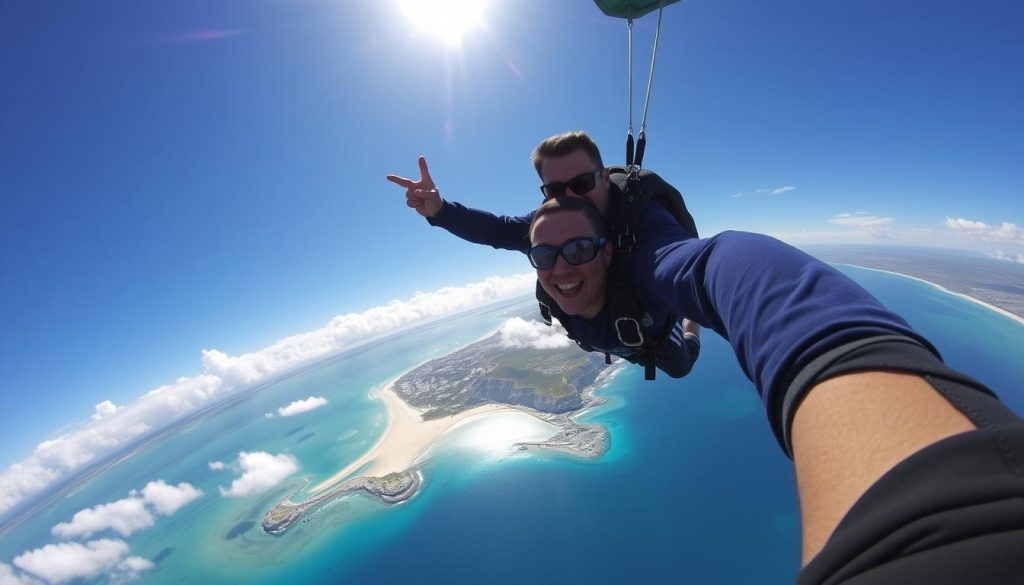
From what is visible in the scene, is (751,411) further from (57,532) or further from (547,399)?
(57,532)

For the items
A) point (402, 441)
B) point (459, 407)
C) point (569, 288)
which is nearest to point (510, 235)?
point (569, 288)

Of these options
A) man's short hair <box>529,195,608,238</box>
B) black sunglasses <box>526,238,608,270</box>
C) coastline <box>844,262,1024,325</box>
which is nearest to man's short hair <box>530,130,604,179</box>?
man's short hair <box>529,195,608,238</box>

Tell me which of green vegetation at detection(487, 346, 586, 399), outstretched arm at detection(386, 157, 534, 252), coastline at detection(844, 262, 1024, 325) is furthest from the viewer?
coastline at detection(844, 262, 1024, 325)

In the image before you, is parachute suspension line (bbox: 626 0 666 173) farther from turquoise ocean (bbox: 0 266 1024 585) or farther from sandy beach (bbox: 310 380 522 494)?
sandy beach (bbox: 310 380 522 494)

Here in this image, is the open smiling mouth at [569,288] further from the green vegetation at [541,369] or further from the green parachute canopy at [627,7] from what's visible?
the green vegetation at [541,369]

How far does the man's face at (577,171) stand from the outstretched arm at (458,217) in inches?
43.3

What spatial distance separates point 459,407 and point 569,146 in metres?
73.7

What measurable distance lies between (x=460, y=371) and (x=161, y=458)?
374 feet

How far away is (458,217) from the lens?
4.05 m

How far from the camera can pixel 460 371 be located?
96250 mm

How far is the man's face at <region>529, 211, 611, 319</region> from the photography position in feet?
8.80

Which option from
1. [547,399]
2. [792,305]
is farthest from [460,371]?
[792,305]

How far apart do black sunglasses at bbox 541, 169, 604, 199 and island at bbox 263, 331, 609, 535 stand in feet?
152

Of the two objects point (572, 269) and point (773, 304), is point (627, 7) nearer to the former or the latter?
point (572, 269)
